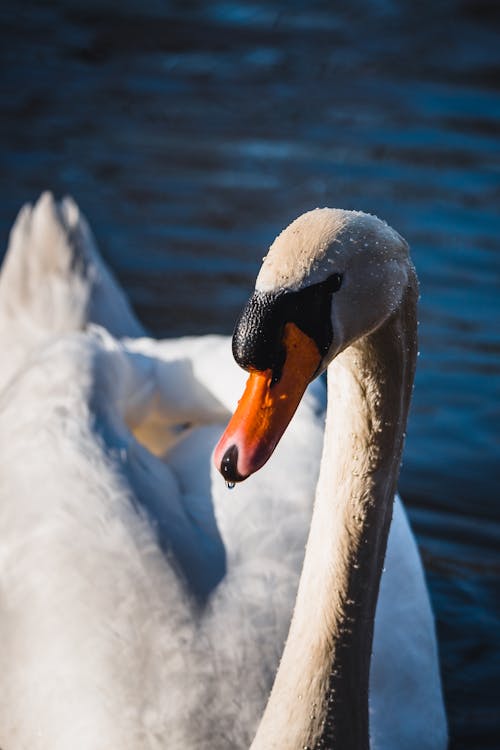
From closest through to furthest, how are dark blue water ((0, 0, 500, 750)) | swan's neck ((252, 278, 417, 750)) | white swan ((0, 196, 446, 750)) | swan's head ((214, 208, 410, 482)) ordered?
1. swan's head ((214, 208, 410, 482))
2. swan's neck ((252, 278, 417, 750))
3. white swan ((0, 196, 446, 750))
4. dark blue water ((0, 0, 500, 750))

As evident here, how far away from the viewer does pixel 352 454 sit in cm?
333

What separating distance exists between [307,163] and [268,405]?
7.01 metres

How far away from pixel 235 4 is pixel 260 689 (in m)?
9.21

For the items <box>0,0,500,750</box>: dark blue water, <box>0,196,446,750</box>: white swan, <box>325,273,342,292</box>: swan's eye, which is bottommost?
<box>0,0,500,750</box>: dark blue water

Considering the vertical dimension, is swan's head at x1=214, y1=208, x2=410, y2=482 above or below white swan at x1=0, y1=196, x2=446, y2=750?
above

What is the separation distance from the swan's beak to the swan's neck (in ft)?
1.16

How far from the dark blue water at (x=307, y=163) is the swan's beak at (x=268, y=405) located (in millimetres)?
2543

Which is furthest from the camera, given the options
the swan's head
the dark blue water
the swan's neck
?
the dark blue water

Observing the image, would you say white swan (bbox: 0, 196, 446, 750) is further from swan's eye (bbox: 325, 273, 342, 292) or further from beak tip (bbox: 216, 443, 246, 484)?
swan's eye (bbox: 325, 273, 342, 292)

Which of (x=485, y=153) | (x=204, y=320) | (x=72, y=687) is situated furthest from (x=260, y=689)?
(x=485, y=153)

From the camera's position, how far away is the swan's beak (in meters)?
2.87

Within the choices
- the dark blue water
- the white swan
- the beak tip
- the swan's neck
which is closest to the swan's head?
the beak tip

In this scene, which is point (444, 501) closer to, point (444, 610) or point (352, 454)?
point (444, 610)

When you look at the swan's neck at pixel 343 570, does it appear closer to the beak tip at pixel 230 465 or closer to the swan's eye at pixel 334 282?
the swan's eye at pixel 334 282
